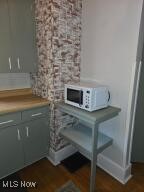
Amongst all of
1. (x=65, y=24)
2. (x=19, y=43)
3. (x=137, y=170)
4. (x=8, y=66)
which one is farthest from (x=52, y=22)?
(x=137, y=170)

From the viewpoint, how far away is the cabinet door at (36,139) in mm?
2023

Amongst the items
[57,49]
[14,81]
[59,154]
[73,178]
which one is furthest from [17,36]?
[73,178]

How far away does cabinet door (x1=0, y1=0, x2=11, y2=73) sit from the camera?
1.89 metres

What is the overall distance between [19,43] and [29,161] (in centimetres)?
161

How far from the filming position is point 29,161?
2.10 m

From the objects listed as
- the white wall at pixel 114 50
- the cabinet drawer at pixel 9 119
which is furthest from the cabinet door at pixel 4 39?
the white wall at pixel 114 50

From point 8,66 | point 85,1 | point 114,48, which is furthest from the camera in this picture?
point 85,1

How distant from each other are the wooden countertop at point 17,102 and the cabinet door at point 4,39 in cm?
43

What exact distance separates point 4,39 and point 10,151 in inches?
55.4

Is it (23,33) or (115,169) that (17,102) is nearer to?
(23,33)

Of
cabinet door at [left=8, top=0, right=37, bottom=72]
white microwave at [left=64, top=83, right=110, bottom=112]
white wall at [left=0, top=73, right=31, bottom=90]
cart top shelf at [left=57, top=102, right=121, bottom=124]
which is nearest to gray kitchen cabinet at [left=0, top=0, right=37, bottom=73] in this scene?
cabinet door at [left=8, top=0, right=37, bottom=72]

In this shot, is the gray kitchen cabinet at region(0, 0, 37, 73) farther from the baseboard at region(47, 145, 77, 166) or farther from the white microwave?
the baseboard at region(47, 145, 77, 166)

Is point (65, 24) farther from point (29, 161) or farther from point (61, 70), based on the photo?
point (29, 161)

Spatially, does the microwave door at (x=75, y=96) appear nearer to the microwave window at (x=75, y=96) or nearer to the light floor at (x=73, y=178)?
the microwave window at (x=75, y=96)
